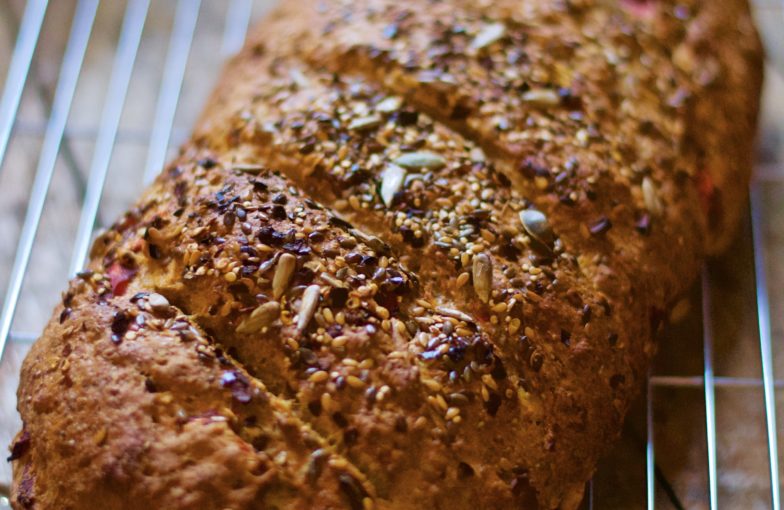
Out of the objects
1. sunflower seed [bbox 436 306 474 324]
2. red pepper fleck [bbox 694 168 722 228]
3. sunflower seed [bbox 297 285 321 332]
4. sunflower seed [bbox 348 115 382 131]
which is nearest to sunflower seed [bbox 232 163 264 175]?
→ sunflower seed [bbox 348 115 382 131]

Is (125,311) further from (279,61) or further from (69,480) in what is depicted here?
(279,61)

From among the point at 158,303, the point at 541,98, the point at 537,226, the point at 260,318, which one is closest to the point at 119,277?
the point at 158,303

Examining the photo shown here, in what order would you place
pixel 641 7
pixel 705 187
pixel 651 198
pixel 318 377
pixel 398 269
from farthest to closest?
pixel 641 7 → pixel 705 187 → pixel 651 198 → pixel 398 269 → pixel 318 377

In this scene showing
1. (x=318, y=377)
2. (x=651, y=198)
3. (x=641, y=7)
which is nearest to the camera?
(x=318, y=377)

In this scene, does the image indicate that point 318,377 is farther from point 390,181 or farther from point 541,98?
point 541,98

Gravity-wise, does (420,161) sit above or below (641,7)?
below

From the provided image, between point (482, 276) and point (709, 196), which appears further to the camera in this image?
point (709, 196)
